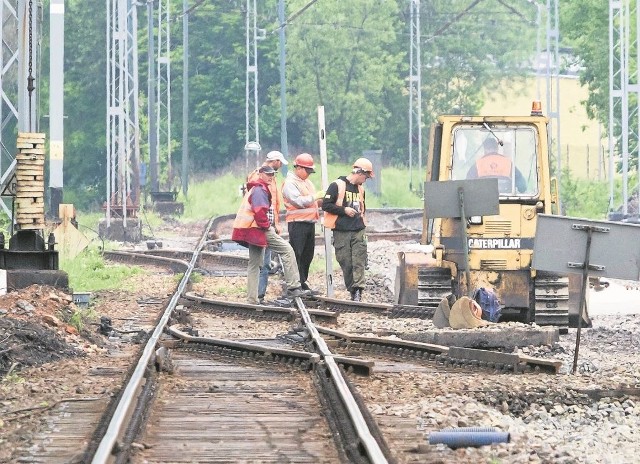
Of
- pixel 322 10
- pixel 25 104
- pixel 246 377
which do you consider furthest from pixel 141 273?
pixel 322 10

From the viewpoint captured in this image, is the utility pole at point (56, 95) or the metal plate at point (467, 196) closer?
the metal plate at point (467, 196)

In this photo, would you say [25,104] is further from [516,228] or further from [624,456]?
[624,456]

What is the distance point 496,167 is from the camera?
18812 mm

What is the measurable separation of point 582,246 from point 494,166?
16.0 feet

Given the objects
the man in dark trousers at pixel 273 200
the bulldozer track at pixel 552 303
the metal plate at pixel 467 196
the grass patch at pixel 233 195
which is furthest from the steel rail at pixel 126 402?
the grass patch at pixel 233 195

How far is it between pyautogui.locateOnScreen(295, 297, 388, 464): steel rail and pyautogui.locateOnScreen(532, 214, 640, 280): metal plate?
2002 mm

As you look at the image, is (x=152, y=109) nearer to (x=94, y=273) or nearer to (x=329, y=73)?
(x=329, y=73)

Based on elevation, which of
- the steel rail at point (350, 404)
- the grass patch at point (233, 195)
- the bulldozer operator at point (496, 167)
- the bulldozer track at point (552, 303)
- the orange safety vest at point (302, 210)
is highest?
the grass patch at point (233, 195)

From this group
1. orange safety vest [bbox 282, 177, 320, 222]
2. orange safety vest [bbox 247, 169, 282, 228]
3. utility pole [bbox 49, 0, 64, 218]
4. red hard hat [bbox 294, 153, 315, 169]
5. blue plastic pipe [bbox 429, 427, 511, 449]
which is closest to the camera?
blue plastic pipe [bbox 429, 427, 511, 449]

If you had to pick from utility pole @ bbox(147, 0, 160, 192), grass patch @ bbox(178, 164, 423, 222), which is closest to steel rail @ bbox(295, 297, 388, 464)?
utility pole @ bbox(147, 0, 160, 192)

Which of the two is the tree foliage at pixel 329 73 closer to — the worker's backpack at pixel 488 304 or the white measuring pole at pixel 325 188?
the white measuring pole at pixel 325 188

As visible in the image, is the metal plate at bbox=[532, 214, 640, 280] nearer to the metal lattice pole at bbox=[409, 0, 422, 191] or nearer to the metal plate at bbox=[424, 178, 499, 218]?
the metal plate at bbox=[424, 178, 499, 218]

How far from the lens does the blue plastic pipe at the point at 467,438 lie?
962 cm

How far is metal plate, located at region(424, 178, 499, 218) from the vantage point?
1673cm
